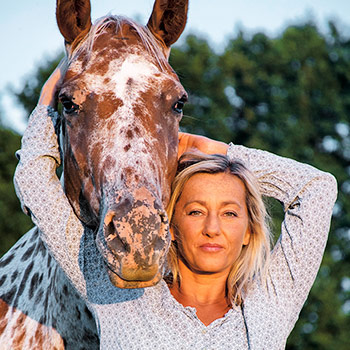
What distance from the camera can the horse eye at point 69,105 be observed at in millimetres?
2863

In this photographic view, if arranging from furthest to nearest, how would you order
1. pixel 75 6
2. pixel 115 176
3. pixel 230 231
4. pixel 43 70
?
pixel 43 70, pixel 75 6, pixel 230 231, pixel 115 176

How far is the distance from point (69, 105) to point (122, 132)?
36 centimetres

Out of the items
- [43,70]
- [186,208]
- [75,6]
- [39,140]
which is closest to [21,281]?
[39,140]

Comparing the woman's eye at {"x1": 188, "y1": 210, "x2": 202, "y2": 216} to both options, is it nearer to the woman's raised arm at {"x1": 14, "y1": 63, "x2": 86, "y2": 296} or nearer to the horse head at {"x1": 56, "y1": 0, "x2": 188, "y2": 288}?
the horse head at {"x1": 56, "y1": 0, "x2": 188, "y2": 288}

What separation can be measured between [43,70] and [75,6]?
16.2 metres

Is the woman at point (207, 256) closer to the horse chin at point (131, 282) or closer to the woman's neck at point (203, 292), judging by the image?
the woman's neck at point (203, 292)

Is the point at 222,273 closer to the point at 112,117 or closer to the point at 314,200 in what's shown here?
the point at 314,200

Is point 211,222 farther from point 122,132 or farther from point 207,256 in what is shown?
point 122,132

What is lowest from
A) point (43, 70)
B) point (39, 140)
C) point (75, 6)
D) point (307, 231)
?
point (307, 231)

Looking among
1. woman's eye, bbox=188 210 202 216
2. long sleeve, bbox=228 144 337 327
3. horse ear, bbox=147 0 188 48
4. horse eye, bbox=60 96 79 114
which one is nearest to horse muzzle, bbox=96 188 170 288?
woman's eye, bbox=188 210 202 216

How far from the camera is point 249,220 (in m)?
3.15

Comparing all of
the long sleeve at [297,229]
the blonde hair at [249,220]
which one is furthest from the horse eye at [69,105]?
the long sleeve at [297,229]

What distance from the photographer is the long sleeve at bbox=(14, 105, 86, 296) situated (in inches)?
112

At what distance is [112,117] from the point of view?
2752 millimetres
